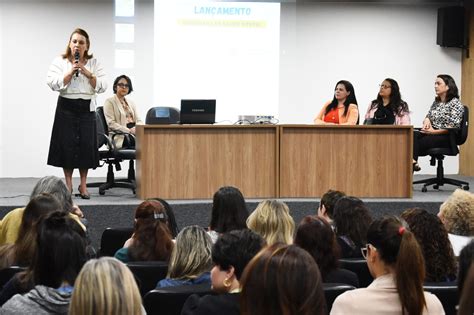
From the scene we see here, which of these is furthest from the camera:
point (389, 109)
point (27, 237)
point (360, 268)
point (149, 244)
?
point (389, 109)

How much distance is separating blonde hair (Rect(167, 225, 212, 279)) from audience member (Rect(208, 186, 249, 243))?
3.56ft

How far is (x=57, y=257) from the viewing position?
265cm

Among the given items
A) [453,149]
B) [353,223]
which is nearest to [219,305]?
[353,223]

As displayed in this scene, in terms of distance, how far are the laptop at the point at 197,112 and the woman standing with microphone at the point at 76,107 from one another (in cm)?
76

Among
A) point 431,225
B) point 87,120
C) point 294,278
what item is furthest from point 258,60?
point 294,278

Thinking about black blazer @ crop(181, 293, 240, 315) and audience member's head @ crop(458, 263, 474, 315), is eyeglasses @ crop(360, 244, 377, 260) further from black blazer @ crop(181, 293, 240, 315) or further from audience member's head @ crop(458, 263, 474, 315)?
audience member's head @ crop(458, 263, 474, 315)

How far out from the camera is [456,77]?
1155cm

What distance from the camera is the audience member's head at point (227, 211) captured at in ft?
15.1

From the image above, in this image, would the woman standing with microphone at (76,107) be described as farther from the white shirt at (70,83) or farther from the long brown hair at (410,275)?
the long brown hair at (410,275)

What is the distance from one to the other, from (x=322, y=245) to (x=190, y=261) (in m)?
0.53

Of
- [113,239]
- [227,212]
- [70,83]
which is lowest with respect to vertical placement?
[113,239]

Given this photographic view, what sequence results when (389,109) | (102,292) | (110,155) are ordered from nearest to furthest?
(102,292) → (110,155) → (389,109)

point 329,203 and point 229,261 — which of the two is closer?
point 229,261

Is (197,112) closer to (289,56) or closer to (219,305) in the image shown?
(289,56)
